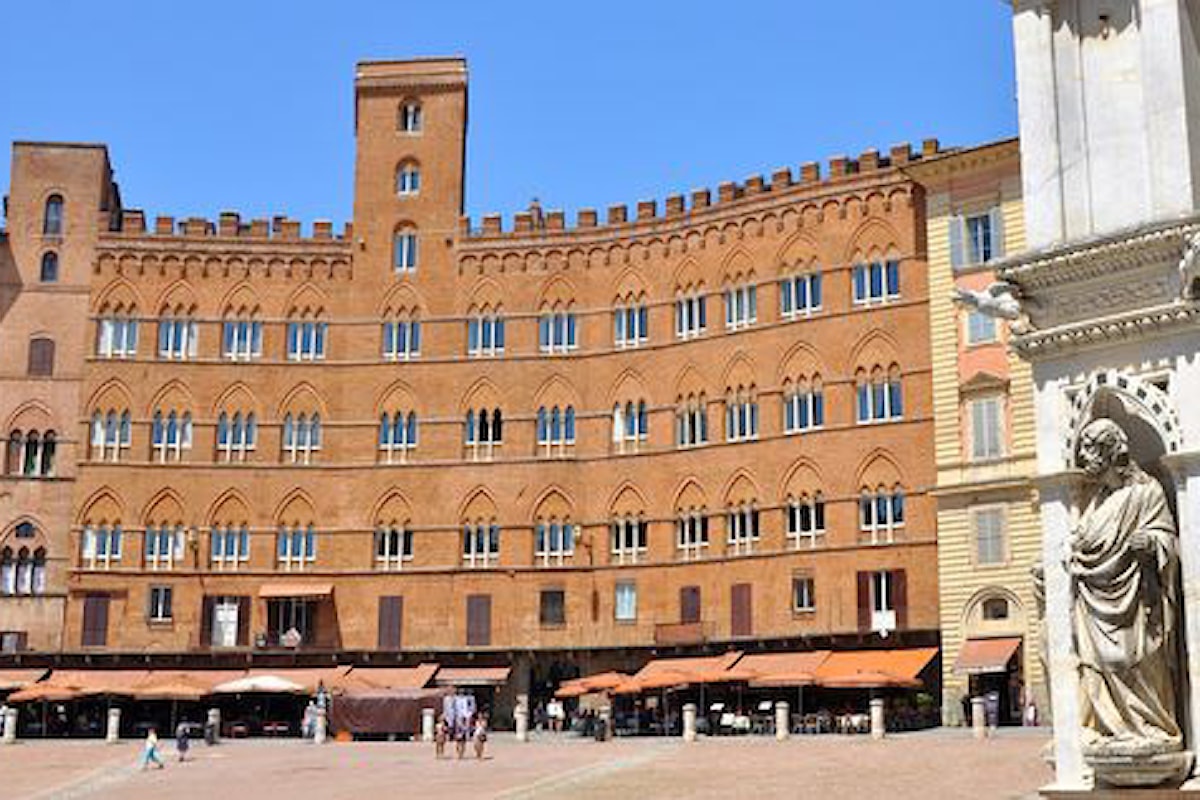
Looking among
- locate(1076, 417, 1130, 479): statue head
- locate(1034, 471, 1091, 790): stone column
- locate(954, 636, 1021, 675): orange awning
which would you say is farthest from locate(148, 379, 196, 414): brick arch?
locate(1076, 417, 1130, 479): statue head

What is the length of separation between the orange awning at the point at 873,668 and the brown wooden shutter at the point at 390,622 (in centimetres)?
1586

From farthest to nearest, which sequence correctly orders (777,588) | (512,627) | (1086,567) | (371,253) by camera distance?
(371,253), (512,627), (777,588), (1086,567)

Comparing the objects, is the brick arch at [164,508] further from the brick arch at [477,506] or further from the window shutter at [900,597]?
the window shutter at [900,597]

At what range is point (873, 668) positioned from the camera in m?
49.4

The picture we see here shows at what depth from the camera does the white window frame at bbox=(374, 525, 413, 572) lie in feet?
A: 196

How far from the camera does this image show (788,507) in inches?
2147

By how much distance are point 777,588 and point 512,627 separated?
987 centimetres

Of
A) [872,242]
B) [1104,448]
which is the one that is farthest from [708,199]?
[1104,448]

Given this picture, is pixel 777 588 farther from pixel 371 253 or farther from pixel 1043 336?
pixel 1043 336

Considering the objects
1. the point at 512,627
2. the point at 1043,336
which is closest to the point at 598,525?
the point at 512,627

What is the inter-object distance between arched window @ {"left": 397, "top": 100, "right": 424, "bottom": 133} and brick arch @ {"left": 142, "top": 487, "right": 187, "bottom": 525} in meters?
16.2

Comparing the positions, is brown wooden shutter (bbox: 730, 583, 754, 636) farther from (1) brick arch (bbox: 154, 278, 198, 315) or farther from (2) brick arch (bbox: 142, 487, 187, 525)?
(1) brick arch (bbox: 154, 278, 198, 315)

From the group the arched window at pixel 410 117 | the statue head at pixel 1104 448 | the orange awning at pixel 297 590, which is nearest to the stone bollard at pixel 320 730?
the orange awning at pixel 297 590

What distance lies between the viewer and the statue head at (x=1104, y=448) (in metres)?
9.23
